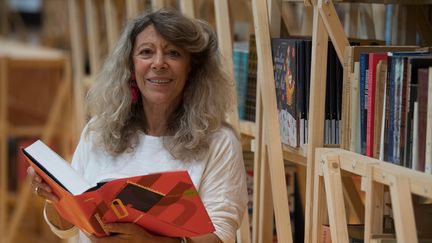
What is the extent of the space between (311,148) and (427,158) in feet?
1.70

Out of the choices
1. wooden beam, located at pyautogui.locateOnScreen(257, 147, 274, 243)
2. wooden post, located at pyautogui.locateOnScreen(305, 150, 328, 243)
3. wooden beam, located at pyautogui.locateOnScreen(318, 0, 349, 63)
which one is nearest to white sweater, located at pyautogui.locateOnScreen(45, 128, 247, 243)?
wooden post, located at pyautogui.locateOnScreen(305, 150, 328, 243)

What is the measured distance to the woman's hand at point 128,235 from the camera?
7.86 ft

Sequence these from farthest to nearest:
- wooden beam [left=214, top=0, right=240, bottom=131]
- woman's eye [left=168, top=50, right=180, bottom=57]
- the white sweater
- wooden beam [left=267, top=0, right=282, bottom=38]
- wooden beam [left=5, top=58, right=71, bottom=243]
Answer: wooden beam [left=5, top=58, right=71, bottom=243] → wooden beam [left=214, top=0, right=240, bottom=131] → wooden beam [left=267, top=0, right=282, bottom=38] → woman's eye [left=168, top=50, right=180, bottom=57] → the white sweater

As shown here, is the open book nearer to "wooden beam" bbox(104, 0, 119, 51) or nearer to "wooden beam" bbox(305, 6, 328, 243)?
"wooden beam" bbox(305, 6, 328, 243)

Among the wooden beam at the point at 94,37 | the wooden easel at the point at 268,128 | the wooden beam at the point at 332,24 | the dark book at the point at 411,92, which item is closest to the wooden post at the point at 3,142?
the wooden beam at the point at 94,37

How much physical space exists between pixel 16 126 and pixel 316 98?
4.86 m

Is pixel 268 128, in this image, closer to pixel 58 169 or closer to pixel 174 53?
pixel 174 53

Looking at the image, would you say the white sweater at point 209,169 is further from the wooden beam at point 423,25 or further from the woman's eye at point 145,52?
the wooden beam at point 423,25

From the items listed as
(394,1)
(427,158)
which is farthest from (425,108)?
(394,1)

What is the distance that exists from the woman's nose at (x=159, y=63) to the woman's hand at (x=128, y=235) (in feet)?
1.62

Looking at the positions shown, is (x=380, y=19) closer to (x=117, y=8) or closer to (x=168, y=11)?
(x=168, y=11)

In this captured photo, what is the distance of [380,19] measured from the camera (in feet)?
11.2

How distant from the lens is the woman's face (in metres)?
2.66

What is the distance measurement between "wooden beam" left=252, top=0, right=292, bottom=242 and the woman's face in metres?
0.24
